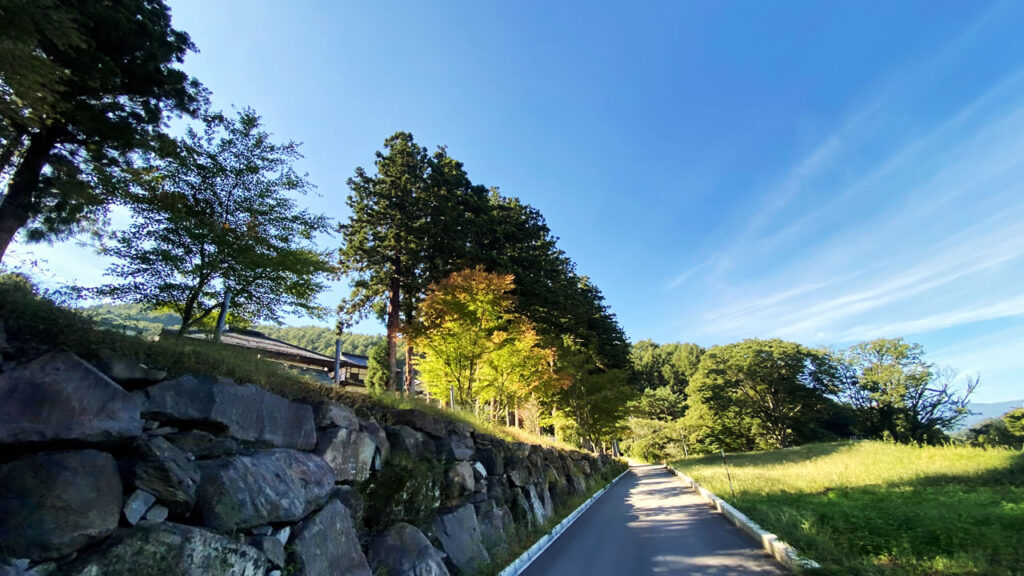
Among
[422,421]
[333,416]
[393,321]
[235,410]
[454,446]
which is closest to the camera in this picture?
[235,410]

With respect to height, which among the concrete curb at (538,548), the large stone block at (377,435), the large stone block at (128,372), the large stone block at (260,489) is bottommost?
the concrete curb at (538,548)

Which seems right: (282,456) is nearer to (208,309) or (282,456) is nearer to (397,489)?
(397,489)

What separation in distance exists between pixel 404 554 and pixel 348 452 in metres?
1.51

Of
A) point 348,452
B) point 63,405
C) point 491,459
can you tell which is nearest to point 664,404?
point 491,459

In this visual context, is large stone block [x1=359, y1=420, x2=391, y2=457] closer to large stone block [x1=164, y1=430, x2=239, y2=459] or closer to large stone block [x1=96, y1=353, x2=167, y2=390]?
large stone block [x1=164, y1=430, x2=239, y2=459]

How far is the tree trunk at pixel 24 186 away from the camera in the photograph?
808 centimetres

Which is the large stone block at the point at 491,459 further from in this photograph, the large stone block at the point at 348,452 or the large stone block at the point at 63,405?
the large stone block at the point at 63,405

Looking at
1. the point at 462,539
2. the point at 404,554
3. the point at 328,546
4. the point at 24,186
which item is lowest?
the point at 462,539

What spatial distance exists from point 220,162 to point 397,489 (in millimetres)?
7609

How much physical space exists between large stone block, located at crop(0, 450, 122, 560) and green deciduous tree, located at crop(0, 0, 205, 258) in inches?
290

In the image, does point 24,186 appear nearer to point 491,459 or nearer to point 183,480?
point 183,480

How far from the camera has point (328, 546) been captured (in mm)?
4199

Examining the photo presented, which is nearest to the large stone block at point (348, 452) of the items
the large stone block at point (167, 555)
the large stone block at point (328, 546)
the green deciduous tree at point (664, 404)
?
the large stone block at point (328, 546)

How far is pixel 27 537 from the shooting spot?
2.29 m
